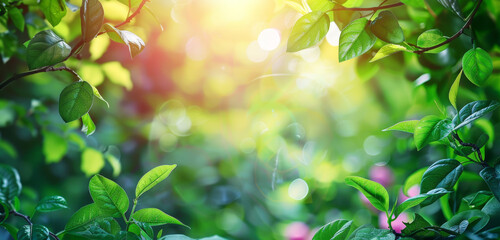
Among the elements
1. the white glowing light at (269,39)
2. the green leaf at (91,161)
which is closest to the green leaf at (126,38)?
the green leaf at (91,161)

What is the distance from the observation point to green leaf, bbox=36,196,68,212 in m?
0.31

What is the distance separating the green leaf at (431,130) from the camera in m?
0.28

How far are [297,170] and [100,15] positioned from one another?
93 centimetres

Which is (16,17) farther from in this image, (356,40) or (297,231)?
(297,231)

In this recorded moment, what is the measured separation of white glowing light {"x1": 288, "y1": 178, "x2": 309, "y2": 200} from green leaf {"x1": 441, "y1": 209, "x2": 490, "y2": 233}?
83cm

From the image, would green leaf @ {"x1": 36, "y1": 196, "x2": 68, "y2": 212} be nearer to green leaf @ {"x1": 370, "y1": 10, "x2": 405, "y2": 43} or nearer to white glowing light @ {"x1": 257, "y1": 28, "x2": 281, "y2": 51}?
green leaf @ {"x1": 370, "y1": 10, "x2": 405, "y2": 43}

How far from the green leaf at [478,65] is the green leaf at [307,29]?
13cm

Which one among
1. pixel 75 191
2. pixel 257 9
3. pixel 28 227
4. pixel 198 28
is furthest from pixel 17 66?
pixel 28 227

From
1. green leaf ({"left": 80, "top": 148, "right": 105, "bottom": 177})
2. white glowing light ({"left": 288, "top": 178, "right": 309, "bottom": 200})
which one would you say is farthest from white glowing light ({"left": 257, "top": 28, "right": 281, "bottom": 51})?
green leaf ({"left": 80, "top": 148, "right": 105, "bottom": 177})

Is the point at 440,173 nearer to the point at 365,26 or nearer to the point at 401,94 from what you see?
the point at 365,26

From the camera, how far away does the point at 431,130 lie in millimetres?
283

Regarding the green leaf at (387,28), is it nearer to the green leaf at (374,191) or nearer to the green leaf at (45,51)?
the green leaf at (374,191)

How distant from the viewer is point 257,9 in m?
1.03

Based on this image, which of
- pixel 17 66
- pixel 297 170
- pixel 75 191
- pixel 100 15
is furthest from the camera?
pixel 297 170
